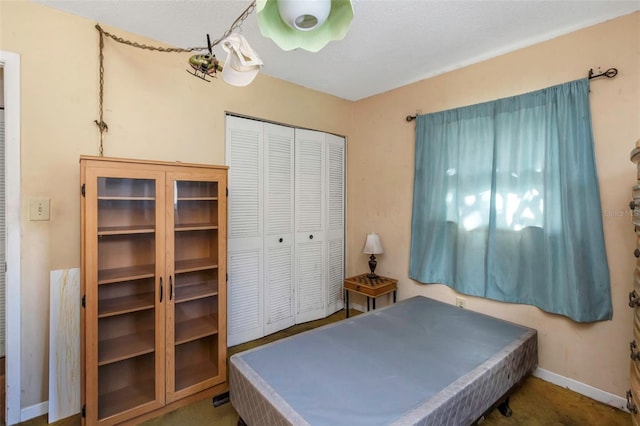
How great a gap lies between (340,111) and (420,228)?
5.59 feet

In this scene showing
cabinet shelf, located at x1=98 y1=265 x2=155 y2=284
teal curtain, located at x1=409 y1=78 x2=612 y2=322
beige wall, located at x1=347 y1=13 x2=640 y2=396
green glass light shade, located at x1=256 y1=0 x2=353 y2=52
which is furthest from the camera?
teal curtain, located at x1=409 y1=78 x2=612 y2=322

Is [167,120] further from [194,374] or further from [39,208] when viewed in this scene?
[194,374]

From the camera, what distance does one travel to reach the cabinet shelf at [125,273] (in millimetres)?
1807

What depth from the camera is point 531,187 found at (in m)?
2.26

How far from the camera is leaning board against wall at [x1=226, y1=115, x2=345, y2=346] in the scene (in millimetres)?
2732

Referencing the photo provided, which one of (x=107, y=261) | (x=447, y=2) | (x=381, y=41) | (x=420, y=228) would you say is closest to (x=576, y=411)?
(x=420, y=228)

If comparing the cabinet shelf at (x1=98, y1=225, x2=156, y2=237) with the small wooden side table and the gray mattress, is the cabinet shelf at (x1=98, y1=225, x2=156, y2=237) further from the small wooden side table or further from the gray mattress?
the small wooden side table

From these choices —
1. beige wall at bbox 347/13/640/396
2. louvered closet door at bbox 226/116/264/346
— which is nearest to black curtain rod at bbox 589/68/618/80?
beige wall at bbox 347/13/640/396

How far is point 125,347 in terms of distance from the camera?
6.20ft

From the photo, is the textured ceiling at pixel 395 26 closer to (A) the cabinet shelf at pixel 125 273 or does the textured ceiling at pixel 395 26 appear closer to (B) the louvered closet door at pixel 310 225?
(B) the louvered closet door at pixel 310 225

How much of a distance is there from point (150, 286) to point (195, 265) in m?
0.30

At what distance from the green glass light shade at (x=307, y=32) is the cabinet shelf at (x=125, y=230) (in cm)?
148

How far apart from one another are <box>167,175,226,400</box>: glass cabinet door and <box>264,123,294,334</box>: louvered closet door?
767 millimetres

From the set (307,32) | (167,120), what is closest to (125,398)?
(167,120)
